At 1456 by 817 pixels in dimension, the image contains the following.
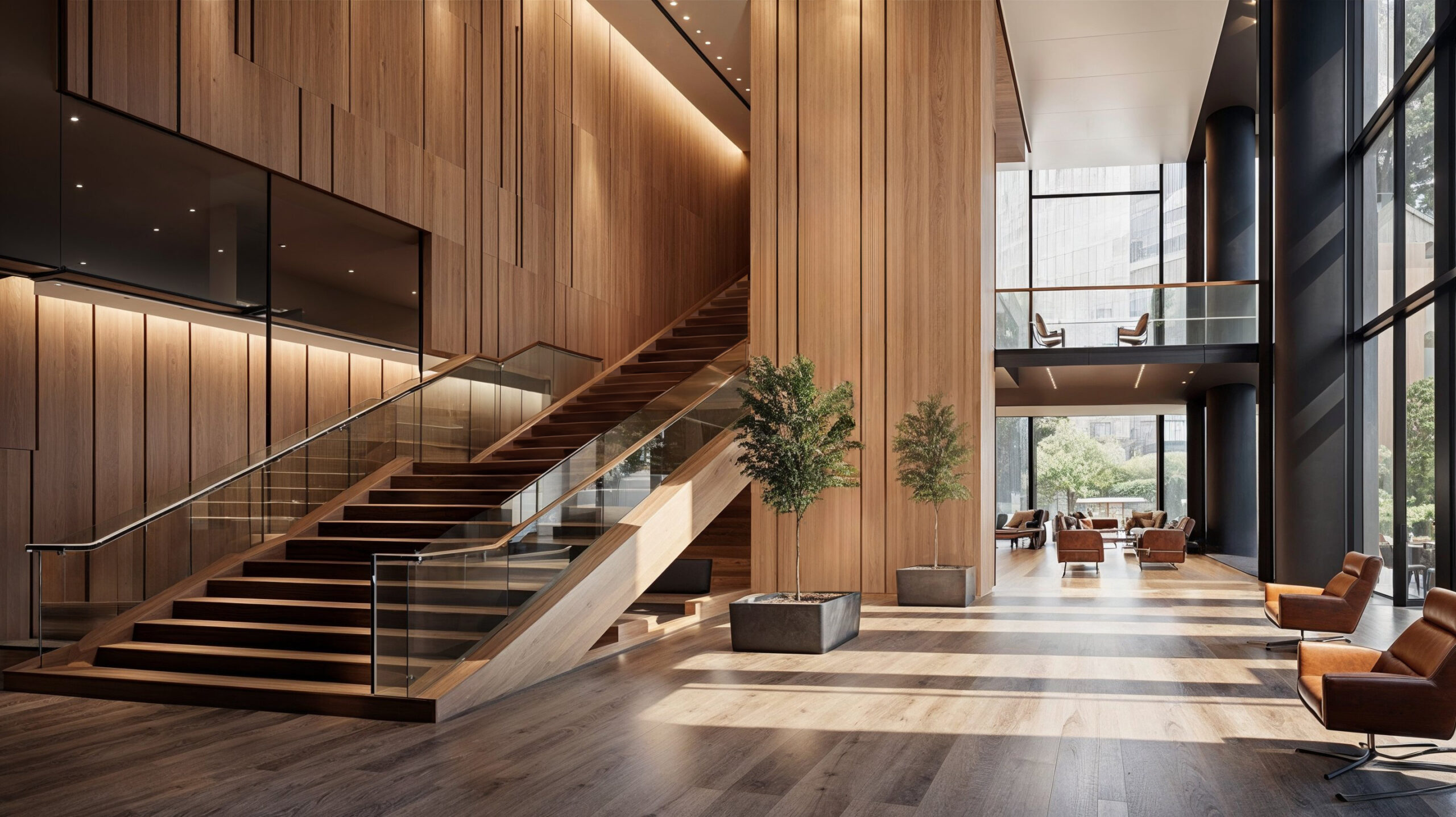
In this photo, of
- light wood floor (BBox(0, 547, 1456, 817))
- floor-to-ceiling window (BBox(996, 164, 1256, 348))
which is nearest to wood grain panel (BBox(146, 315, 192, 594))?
light wood floor (BBox(0, 547, 1456, 817))

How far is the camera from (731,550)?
13078 millimetres

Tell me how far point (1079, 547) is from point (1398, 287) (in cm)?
656

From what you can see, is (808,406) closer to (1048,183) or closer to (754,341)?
(754,341)

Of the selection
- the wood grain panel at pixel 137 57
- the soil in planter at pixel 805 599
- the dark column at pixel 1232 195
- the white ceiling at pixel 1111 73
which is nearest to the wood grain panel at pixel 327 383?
the wood grain panel at pixel 137 57

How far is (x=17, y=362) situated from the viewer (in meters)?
8.19

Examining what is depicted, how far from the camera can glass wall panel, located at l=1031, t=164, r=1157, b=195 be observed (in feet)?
73.0

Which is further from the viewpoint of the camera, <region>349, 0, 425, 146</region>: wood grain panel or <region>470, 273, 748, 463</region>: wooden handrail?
<region>470, 273, 748, 463</region>: wooden handrail

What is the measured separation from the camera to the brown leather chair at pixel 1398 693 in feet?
14.0

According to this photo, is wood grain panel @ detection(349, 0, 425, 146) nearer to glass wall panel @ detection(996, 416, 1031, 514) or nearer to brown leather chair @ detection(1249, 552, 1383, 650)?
brown leather chair @ detection(1249, 552, 1383, 650)

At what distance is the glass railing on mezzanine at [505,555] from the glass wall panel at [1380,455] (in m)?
7.29

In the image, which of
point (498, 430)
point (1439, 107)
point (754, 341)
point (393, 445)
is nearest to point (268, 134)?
point (393, 445)

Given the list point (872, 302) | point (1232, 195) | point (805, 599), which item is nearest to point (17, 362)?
point (805, 599)

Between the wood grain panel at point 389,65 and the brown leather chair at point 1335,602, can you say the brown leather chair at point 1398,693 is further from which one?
the wood grain panel at point 389,65

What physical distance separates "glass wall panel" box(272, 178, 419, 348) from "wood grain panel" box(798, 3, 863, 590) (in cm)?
461
